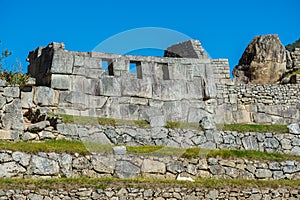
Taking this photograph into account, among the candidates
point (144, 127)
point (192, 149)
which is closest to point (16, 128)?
point (144, 127)

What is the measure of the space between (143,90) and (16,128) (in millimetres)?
5011

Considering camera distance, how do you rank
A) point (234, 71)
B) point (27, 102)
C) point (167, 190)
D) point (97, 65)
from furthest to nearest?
point (234, 71) < point (97, 65) < point (27, 102) < point (167, 190)

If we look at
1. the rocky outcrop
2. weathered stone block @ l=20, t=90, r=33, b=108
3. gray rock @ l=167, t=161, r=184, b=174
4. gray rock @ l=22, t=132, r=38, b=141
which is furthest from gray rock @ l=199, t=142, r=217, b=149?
the rocky outcrop

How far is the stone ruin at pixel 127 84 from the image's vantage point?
17.9 meters

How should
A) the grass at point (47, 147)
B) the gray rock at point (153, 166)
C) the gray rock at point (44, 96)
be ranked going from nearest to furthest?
the grass at point (47, 147) → the gray rock at point (153, 166) → the gray rock at point (44, 96)

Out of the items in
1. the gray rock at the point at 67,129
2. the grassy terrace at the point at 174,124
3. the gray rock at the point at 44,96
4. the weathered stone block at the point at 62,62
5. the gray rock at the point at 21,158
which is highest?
the weathered stone block at the point at 62,62

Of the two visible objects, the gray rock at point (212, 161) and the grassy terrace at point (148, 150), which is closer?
the grassy terrace at point (148, 150)

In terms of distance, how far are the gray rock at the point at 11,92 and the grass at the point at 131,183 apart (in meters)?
4.34

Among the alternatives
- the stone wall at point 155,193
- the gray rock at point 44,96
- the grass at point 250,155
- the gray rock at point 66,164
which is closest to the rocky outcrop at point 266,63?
the grass at point 250,155

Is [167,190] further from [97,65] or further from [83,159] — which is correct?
[97,65]

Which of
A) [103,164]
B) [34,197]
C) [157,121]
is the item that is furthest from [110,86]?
[34,197]

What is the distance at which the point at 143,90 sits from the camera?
1908cm

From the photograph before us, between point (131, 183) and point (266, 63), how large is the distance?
12.4 meters

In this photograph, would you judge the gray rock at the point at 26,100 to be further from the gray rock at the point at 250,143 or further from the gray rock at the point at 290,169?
the gray rock at the point at 290,169
